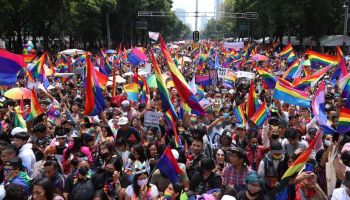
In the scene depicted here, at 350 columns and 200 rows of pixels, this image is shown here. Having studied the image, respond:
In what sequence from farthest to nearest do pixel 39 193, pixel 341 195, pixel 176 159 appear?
pixel 176 159
pixel 39 193
pixel 341 195

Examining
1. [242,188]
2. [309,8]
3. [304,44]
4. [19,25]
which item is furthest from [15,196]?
[304,44]

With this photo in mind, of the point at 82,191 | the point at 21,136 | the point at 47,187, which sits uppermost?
the point at 21,136

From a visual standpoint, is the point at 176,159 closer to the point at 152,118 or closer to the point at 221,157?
the point at 221,157

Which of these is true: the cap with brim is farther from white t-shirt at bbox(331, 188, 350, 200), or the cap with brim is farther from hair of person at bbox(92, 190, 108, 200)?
hair of person at bbox(92, 190, 108, 200)

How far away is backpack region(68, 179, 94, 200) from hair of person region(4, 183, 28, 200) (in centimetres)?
54

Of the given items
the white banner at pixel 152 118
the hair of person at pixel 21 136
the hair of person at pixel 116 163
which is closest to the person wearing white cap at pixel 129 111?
the white banner at pixel 152 118

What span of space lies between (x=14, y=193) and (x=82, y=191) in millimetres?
739

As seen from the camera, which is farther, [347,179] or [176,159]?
[176,159]

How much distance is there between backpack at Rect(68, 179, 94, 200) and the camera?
5.24 m

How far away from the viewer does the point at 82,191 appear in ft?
17.3

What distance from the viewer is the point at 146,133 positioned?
26.6 feet

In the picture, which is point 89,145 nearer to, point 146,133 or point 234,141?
point 146,133

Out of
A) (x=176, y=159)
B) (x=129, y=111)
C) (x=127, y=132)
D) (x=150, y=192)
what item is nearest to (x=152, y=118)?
(x=127, y=132)

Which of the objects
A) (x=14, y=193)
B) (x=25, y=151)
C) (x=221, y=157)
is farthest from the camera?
(x=25, y=151)
